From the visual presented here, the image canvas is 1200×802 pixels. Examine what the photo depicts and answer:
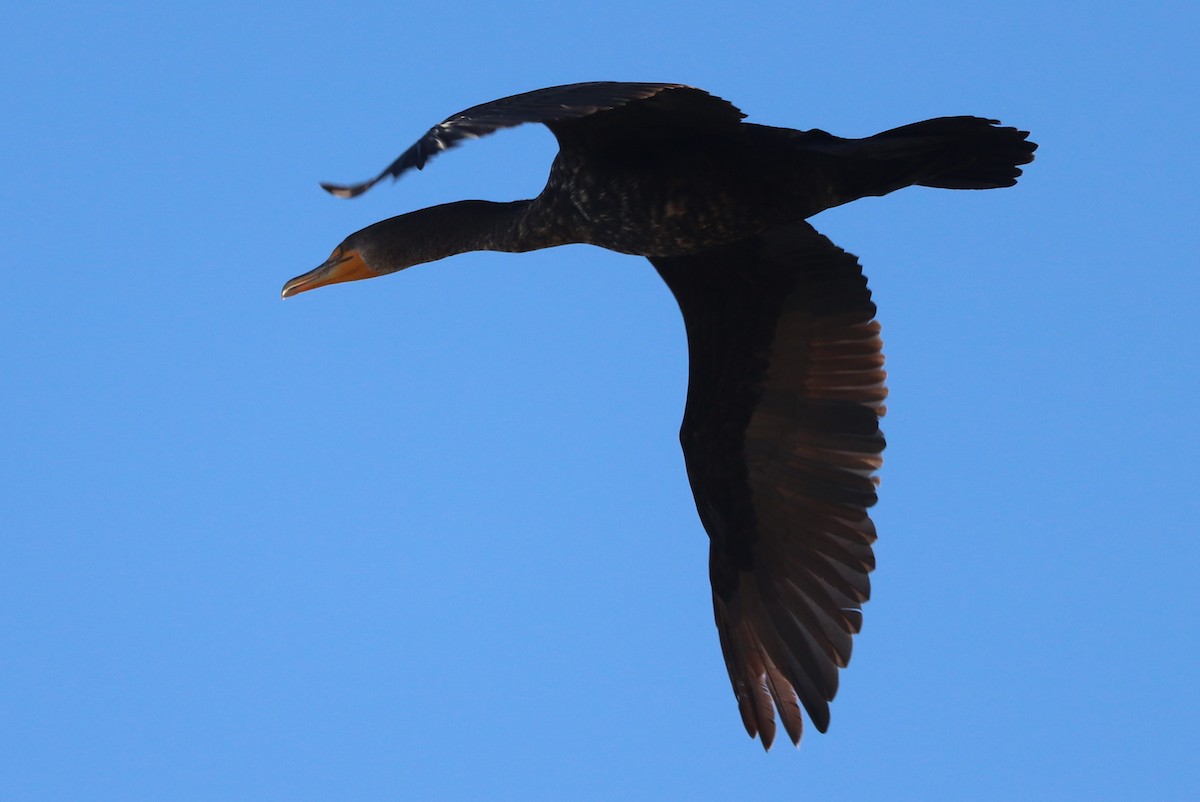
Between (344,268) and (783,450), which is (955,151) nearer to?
(783,450)

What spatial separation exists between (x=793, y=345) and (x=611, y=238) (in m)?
1.25

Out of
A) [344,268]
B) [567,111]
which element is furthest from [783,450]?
[567,111]

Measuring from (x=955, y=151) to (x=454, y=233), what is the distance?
2301mm

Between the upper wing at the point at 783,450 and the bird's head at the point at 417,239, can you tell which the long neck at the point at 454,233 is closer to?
the bird's head at the point at 417,239

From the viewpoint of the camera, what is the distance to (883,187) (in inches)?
255

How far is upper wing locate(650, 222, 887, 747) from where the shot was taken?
7270 millimetres

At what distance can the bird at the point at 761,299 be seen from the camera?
21.0 ft

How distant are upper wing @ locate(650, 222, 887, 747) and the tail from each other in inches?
37.1

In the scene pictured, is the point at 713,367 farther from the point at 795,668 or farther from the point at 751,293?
the point at 795,668

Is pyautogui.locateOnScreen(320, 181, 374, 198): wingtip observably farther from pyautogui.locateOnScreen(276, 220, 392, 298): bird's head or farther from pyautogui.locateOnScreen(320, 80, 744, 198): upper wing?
pyautogui.locateOnScreen(276, 220, 392, 298): bird's head

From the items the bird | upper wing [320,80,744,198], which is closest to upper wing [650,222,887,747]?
the bird

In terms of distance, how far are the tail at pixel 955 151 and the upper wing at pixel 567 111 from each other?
66cm

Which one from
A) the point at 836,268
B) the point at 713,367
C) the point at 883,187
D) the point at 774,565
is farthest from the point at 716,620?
the point at 883,187

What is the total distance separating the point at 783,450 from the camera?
7617mm
